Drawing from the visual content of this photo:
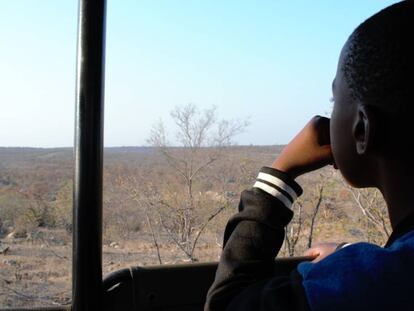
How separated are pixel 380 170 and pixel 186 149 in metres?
3.70

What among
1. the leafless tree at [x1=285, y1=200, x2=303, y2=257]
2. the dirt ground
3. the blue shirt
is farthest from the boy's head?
the leafless tree at [x1=285, y1=200, x2=303, y2=257]

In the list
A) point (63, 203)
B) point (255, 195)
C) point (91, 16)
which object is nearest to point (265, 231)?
point (255, 195)

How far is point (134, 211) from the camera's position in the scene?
142 inches

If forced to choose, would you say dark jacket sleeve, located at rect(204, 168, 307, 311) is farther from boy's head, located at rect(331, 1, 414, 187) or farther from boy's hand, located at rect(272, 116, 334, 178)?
boy's head, located at rect(331, 1, 414, 187)

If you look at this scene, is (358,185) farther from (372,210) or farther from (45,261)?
(372,210)

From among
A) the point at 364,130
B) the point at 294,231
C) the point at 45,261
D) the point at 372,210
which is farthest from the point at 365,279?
the point at 372,210

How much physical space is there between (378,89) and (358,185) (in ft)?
0.50

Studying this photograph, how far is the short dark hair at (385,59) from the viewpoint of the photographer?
0.60 metres

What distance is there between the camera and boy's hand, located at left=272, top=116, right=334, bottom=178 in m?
0.83

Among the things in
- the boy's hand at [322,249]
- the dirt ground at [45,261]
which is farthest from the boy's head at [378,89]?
the dirt ground at [45,261]

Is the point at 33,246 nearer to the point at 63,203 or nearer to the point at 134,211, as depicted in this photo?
the point at 63,203

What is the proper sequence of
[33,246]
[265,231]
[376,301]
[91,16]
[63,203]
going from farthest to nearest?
1. [33,246]
2. [63,203]
3. [91,16]
4. [265,231]
5. [376,301]

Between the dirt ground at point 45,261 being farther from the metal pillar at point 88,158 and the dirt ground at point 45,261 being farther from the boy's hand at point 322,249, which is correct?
the boy's hand at point 322,249

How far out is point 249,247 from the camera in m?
0.76
